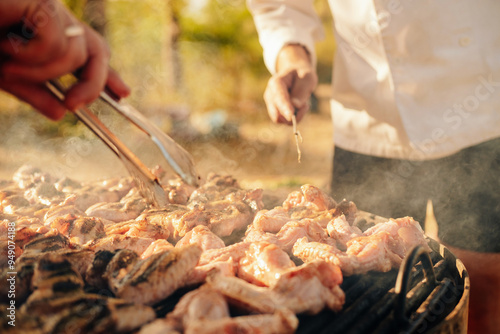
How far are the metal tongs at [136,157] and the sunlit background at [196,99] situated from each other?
564 centimetres

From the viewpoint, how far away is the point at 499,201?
3.49 meters

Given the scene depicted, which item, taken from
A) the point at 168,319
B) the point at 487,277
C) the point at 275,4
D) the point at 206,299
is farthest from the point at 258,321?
the point at 275,4

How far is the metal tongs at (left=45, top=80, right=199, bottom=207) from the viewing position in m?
1.96

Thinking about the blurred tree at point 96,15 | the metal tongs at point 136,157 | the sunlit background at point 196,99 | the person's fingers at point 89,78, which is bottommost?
the sunlit background at point 196,99

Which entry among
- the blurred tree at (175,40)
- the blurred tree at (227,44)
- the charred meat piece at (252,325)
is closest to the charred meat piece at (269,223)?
the charred meat piece at (252,325)

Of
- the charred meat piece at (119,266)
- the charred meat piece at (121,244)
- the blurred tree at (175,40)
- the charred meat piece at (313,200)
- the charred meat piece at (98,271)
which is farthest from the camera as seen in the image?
the blurred tree at (175,40)

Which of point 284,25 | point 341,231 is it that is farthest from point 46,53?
point 284,25

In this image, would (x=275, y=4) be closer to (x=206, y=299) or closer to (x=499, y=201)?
(x=499, y=201)

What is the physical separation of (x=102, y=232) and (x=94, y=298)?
100 centimetres

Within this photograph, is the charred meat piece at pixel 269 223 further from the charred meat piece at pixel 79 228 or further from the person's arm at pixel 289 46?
the person's arm at pixel 289 46

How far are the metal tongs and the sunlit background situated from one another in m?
5.64

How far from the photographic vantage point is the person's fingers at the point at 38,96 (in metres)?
1.55

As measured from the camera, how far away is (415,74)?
3.42 meters

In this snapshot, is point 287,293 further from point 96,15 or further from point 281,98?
point 96,15
